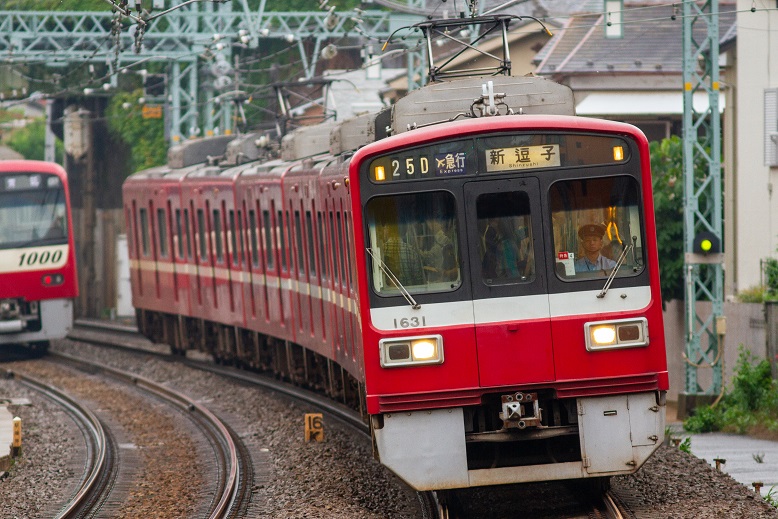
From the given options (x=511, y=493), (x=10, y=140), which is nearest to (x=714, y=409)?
(x=511, y=493)

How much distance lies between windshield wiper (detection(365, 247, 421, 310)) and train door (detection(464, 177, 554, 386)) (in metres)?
0.37

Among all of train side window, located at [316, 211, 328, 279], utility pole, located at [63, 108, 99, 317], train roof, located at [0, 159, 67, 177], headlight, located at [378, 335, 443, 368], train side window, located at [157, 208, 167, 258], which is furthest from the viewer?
utility pole, located at [63, 108, 99, 317]

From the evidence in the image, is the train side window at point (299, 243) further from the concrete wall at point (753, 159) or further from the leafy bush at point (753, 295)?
the concrete wall at point (753, 159)

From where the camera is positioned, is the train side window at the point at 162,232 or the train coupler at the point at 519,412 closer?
the train coupler at the point at 519,412

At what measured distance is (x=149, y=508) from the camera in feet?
36.6

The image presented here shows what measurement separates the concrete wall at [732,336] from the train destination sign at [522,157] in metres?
8.10

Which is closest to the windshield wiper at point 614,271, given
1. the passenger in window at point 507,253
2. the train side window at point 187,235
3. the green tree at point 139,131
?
the passenger in window at point 507,253

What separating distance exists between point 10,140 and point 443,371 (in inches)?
2353

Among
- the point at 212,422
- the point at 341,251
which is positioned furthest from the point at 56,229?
the point at 341,251

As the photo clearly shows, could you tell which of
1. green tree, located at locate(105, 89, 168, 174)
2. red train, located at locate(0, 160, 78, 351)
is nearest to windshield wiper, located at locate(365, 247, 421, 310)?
red train, located at locate(0, 160, 78, 351)

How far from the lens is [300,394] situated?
1770cm

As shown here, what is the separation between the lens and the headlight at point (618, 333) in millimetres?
9141

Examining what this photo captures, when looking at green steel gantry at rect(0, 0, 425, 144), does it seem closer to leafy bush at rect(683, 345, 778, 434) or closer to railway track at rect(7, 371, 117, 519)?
railway track at rect(7, 371, 117, 519)

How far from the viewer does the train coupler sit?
912 centimetres
